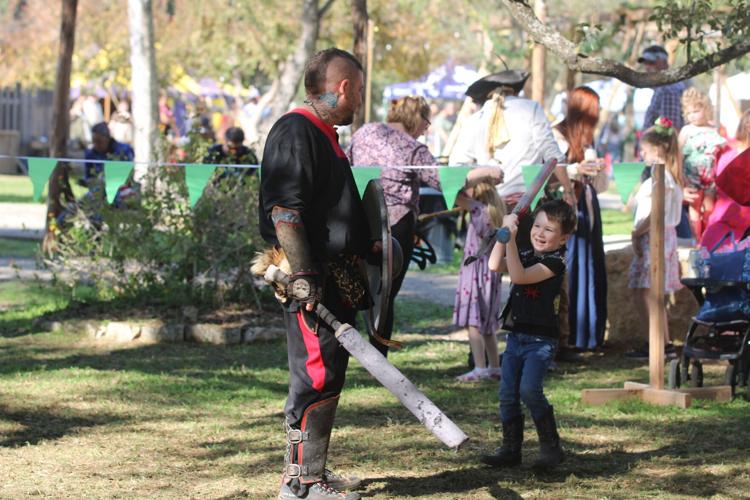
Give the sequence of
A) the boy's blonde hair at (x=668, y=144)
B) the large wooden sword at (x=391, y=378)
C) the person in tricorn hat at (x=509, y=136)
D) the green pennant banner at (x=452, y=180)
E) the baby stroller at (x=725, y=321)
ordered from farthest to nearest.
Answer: the boy's blonde hair at (x=668, y=144), the person in tricorn hat at (x=509, y=136), the green pennant banner at (x=452, y=180), the baby stroller at (x=725, y=321), the large wooden sword at (x=391, y=378)

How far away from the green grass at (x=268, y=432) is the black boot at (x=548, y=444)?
0.06 metres

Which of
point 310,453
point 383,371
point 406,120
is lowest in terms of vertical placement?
point 310,453

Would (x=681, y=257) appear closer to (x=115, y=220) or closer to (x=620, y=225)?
(x=115, y=220)

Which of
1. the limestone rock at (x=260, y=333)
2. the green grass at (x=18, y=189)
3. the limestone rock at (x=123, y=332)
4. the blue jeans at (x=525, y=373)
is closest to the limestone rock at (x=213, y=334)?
the limestone rock at (x=260, y=333)

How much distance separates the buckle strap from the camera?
5367 mm

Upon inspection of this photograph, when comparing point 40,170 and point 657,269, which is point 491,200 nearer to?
point 657,269

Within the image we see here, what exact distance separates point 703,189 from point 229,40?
27211mm

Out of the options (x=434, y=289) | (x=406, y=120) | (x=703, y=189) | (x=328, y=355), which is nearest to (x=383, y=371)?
(x=328, y=355)

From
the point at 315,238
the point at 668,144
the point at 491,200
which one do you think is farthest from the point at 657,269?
the point at 315,238

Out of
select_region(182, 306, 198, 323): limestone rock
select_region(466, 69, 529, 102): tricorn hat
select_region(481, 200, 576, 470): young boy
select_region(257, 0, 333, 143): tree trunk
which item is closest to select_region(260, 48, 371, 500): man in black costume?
select_region(481, 200, 576, 470): young boy

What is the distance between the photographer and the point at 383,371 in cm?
509

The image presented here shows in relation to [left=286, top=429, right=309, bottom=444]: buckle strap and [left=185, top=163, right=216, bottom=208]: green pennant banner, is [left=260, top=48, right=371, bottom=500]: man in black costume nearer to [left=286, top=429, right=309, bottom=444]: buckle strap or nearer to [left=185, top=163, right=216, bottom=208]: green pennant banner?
[left=286, top=429, right=309, bottom=444]: buckle strap

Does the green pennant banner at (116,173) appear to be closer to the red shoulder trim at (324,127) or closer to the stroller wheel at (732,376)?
the red shoulder trim at (324,127)

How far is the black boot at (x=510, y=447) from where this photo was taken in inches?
240
